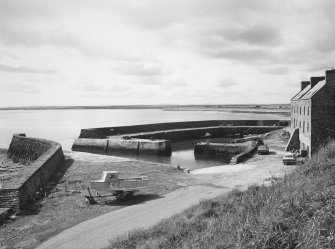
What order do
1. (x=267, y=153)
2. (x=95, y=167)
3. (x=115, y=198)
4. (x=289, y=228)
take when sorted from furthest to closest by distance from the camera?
(x=267, y=153) < (x=95, y=167) < (x=115, y=198) < (x=289, y=228)

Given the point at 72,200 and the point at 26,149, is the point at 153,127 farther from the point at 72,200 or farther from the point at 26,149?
the point at 72,200

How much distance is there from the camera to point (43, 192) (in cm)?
2222

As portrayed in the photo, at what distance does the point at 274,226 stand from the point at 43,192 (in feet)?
61.0

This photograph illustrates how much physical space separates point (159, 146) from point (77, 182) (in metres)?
25.2

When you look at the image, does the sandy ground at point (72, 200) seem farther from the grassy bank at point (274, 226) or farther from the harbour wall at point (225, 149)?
the harbour wall at point (225, 149)

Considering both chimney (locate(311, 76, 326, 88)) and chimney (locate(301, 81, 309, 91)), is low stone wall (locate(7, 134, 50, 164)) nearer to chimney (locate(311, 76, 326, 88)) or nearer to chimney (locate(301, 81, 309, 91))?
chimney (locate(311, 76, 326, 88))

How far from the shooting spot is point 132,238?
36.1 feet

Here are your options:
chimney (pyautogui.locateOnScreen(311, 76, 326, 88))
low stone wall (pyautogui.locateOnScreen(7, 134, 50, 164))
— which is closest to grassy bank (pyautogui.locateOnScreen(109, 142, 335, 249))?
chimney (pyautogui.locateOnScreen(311, 76, 326, 88))

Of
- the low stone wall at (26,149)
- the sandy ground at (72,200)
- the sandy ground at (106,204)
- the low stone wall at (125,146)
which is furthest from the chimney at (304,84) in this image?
the low stone wall at (26,149)

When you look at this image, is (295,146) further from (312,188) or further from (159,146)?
(312,188)

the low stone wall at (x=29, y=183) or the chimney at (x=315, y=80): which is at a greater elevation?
the chimney at (x=315, y=80)

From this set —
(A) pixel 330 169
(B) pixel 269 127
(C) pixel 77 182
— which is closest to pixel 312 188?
(A) pixel 330 169

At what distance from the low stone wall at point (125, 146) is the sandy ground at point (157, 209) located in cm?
2001

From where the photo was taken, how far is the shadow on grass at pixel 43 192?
18119mm
